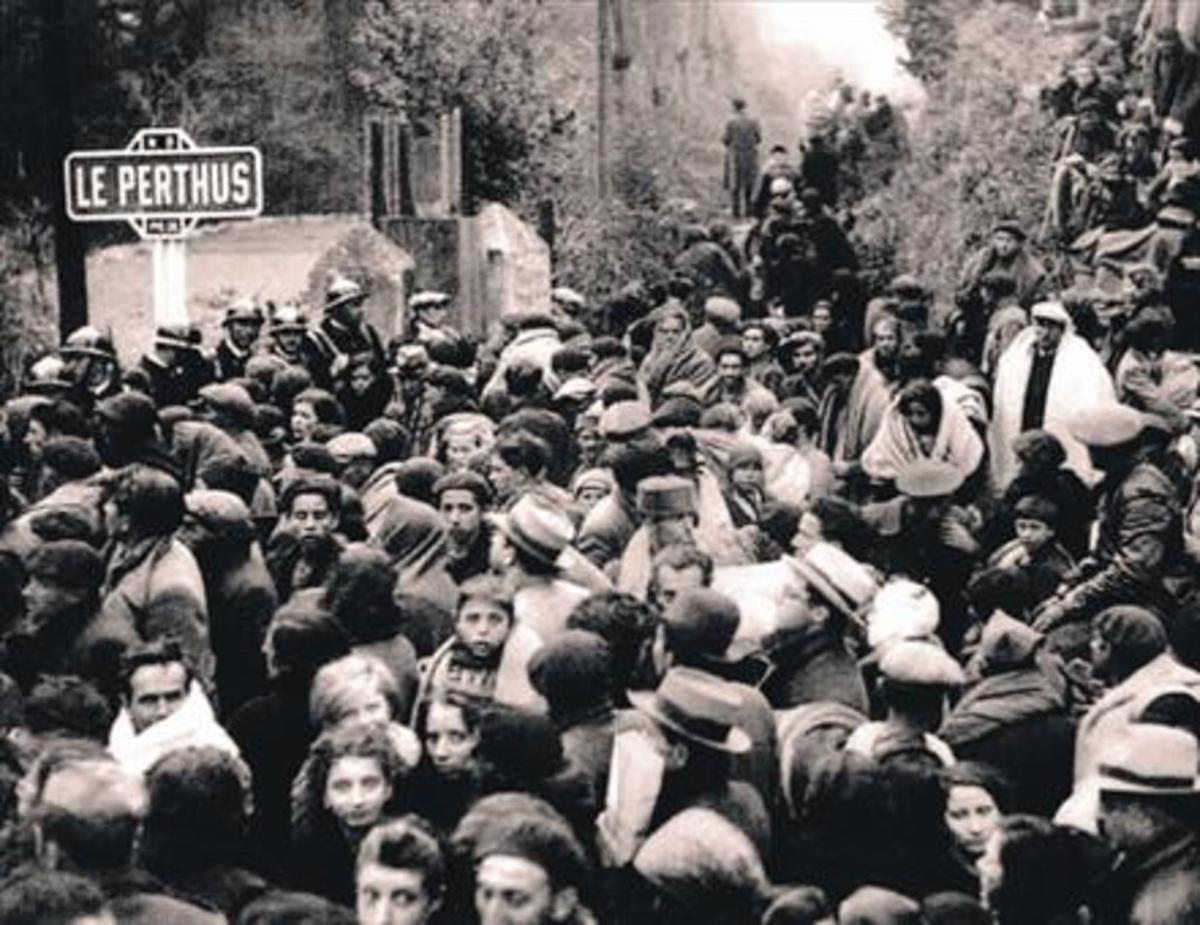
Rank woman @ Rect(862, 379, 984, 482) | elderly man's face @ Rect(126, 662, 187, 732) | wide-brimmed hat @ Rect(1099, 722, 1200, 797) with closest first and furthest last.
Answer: wide-brimmed hat @ Rect(1099, 722, 1200, 797)
elderly man's face @ Rect(126, 662, 187, 732)
woman @ Rect(862, 379, 984, 482)

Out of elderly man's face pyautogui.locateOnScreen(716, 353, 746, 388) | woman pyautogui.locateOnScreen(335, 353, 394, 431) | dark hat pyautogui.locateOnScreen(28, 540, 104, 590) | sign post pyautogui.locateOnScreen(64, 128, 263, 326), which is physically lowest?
woman pyautogui.locateOnScreen(335, 353, 394, 431)

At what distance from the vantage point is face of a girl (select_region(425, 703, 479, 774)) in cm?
691

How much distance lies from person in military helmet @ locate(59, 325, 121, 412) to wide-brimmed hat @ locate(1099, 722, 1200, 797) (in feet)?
25.6

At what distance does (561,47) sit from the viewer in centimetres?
2780

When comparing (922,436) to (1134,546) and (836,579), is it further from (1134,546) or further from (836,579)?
(836,579)

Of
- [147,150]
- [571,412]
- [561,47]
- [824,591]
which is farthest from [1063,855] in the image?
[561,47]

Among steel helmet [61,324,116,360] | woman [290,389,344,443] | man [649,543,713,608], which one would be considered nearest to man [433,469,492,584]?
man [649,543,713,608]

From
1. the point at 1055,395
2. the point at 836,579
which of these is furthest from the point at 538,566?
the point at 1055,395

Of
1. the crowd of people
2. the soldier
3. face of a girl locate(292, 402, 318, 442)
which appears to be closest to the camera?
the crowd of people

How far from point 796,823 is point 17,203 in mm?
17743

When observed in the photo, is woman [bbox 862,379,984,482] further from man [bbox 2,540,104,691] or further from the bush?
the bush

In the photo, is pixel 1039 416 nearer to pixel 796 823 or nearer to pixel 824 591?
pixel 824 591

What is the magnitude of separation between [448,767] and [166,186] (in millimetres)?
6428

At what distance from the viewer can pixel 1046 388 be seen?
12.8 meters
